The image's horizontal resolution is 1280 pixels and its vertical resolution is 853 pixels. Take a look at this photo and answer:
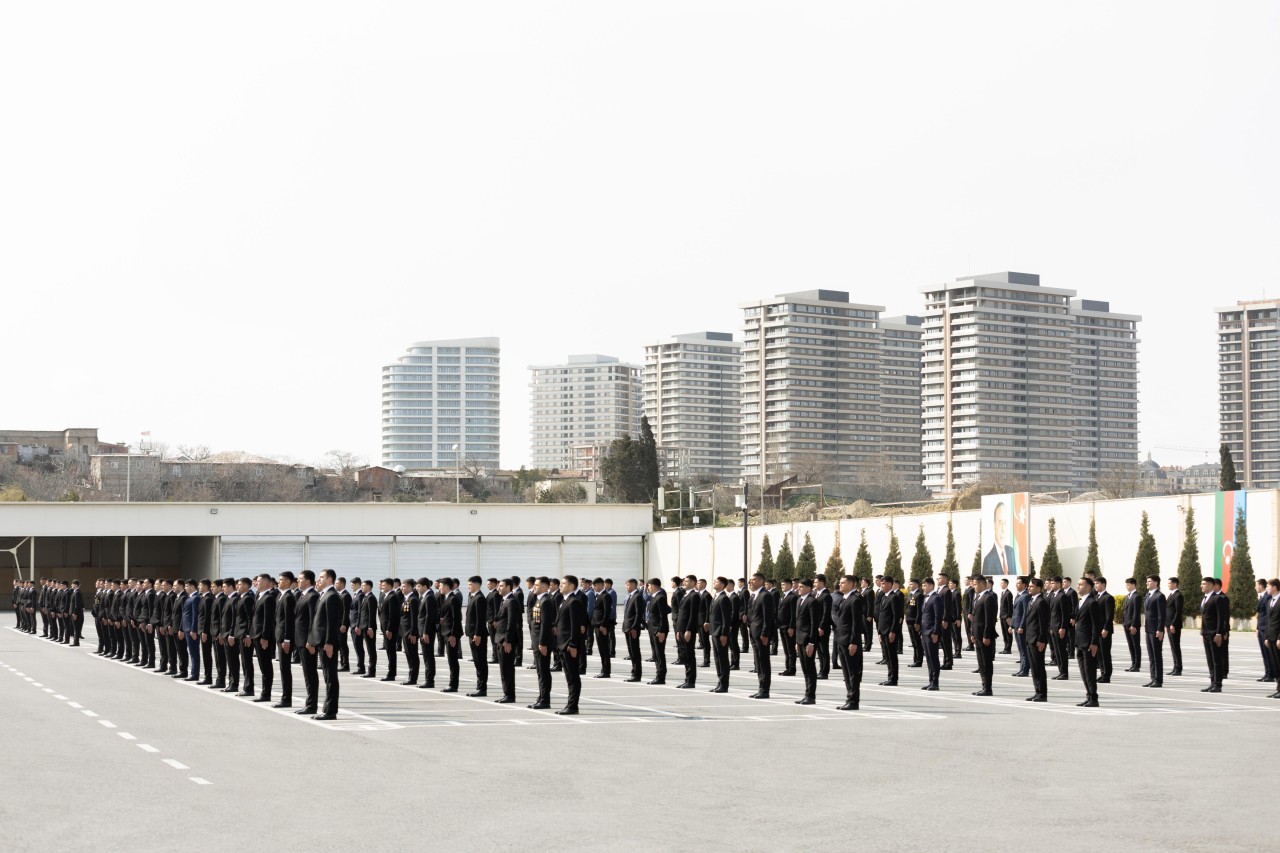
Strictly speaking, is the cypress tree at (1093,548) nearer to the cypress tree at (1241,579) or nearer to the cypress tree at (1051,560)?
the cypress tree at (1051,560)

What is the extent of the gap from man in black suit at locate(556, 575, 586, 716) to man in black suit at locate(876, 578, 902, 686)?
239 inches

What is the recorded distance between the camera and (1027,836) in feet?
32.0

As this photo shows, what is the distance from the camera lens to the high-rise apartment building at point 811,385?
16988 cm

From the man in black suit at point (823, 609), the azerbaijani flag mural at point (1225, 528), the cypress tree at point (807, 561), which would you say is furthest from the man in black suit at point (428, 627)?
the cypress tree at point (807, 561)

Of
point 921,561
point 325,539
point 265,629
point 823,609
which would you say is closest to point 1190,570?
point 921,561

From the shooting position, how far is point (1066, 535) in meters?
47.2

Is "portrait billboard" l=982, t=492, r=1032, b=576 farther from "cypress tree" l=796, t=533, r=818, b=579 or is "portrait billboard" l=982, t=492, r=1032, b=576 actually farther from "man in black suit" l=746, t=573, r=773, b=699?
"man in black suit" l=746, t=573, r=773, b=699

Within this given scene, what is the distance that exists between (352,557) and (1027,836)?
195 ft

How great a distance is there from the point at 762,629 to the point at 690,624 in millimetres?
2606

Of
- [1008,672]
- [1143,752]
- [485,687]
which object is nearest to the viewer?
[1143,752]

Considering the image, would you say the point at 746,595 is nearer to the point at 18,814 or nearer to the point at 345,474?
the point at 18,814

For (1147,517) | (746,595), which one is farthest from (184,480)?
(746,595)

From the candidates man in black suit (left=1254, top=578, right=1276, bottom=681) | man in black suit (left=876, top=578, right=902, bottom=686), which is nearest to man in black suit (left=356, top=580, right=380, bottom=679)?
man in black suit (left=876, top=578, right=902, bottom=686)

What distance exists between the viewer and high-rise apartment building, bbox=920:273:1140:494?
15675cm
